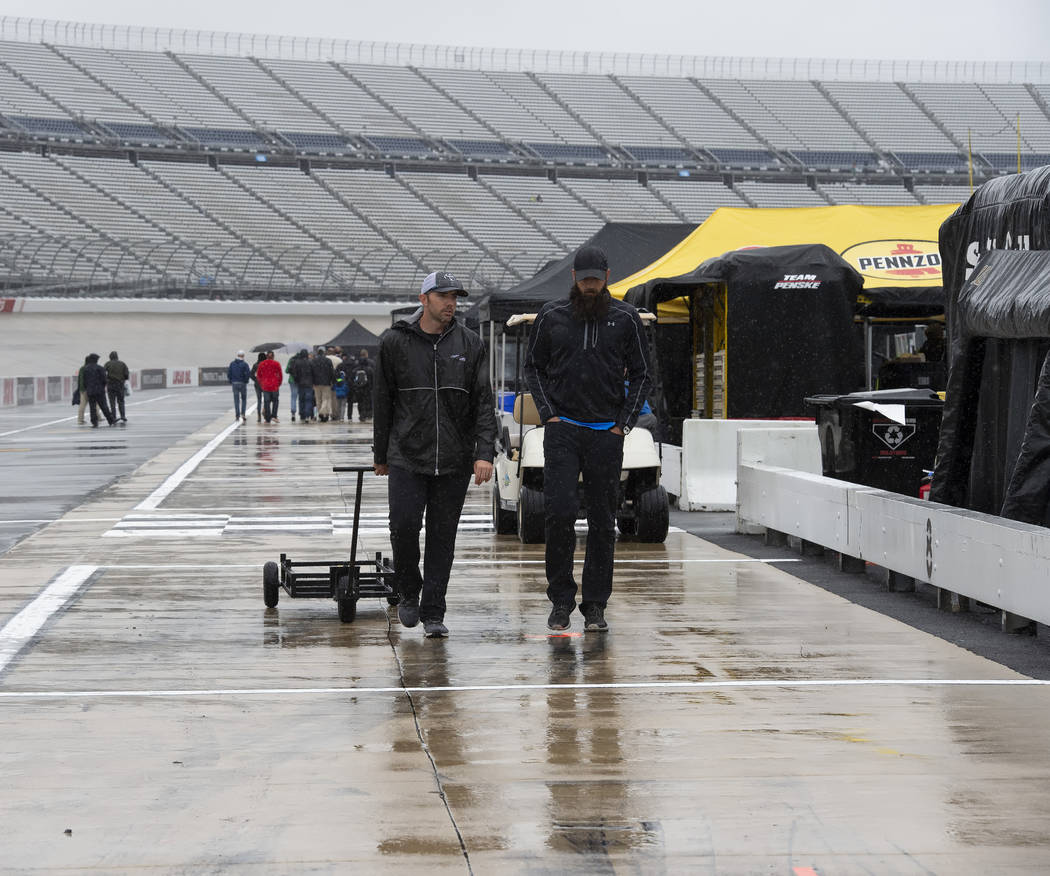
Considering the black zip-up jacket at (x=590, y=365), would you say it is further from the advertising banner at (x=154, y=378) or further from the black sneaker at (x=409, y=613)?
the advertising banner at (x=154, y=378)

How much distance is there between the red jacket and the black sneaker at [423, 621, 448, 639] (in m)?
31.1

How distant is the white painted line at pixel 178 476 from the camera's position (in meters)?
17.8

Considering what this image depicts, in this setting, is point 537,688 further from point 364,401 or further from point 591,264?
point 364,401

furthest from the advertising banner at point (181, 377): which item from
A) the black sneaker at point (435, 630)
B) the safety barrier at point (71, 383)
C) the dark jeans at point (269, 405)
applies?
the black sneaker at point (435, 630)

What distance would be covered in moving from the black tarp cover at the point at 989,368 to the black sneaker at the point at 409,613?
3.94 meters

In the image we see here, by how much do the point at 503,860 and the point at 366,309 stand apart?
65997 millimetres

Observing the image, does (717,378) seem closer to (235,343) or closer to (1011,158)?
(235,343)

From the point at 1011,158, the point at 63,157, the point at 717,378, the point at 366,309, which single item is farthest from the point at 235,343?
the point at 717,378

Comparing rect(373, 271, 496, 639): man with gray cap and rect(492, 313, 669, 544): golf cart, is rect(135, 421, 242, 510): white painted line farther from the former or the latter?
rect(373, 271, 496, 639): man with gray cap

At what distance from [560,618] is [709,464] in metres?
8.73

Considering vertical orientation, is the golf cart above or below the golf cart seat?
below

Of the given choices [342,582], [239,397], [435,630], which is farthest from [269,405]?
[435,630]

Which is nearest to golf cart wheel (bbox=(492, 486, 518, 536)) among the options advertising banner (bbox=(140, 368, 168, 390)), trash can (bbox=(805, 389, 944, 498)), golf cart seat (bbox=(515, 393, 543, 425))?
golf cart seat (bbox=(515, 393, 543, 425))

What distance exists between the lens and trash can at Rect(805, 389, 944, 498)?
534 inches
